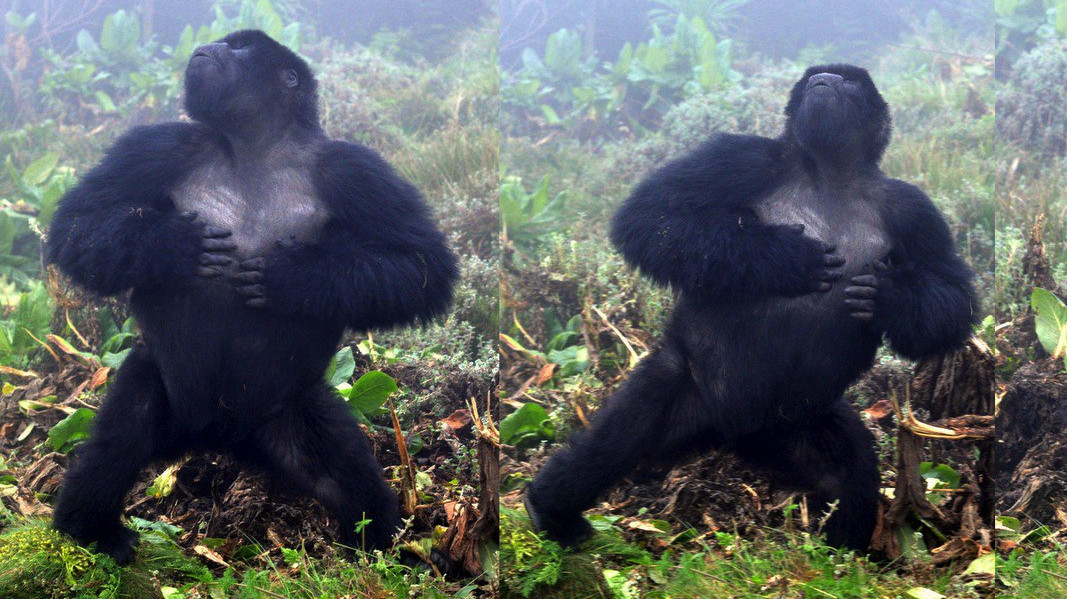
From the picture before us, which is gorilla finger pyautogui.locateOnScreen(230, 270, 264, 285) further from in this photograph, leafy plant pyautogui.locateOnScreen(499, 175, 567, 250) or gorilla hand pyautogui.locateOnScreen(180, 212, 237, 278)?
leafy plant pyautogui.locateOnScreen(499, 175, 567, 250)

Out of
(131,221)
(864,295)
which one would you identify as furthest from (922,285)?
(131,221)

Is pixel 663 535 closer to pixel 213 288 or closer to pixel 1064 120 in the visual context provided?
pixel 213 288

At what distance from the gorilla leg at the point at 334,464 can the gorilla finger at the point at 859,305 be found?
5.97 feet

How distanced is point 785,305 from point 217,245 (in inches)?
81.5

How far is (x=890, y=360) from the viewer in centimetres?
389

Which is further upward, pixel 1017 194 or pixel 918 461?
pixel 1017 194

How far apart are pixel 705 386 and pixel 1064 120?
2.06m

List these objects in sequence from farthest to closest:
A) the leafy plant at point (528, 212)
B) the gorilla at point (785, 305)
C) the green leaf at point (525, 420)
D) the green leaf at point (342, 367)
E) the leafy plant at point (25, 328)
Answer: the leafy plant at point (25, 328)
the leafy plant at point (528, 212)
the green leaf at point (342, 367)
the green leaf at point (525, 420)
the gorilla at point (785, 305)

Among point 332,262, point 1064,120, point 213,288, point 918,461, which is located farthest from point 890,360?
point 213,288

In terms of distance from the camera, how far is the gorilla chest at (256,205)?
150 inches

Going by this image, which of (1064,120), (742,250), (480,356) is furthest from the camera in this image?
(1064,120)

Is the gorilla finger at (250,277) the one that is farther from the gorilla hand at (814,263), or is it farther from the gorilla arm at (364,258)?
the gorilla hand at (814,263)

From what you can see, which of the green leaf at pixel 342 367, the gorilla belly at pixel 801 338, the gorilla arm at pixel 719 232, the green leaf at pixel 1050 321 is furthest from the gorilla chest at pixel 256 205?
the green leaf at pixel 1050 321

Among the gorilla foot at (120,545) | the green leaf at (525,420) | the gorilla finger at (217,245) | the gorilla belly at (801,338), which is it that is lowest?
the gorilla foot at (120,545)
